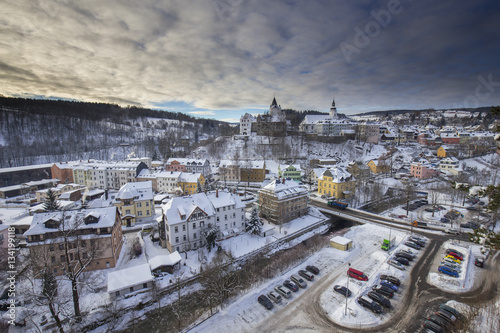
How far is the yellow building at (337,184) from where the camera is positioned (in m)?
46.1

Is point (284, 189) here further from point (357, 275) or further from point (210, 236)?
point (357, 275)

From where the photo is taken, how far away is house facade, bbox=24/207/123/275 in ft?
69.5

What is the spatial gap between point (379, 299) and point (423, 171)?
53686 millimetres

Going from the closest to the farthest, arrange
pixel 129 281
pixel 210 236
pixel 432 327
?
pixel 432 327, pixel 129 281, pixel 210 236

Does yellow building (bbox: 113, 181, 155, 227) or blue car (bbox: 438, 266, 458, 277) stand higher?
yellow building (bbox: 113, 181, 155, 227)

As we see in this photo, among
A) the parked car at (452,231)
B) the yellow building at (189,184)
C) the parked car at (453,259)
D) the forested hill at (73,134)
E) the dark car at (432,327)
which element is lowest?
the dark car at (432,327)

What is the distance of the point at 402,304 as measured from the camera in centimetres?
1792

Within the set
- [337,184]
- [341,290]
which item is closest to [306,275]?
[341,290]

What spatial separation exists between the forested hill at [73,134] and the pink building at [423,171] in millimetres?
65684

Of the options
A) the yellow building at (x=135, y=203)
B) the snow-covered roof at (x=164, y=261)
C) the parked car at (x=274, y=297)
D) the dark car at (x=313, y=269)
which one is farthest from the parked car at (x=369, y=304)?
the yellow building at (x=135, y=203)

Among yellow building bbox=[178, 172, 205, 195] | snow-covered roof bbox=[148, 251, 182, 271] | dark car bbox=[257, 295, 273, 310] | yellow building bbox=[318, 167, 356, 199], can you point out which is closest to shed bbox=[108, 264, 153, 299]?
snow-covered roof bbox=[148, 251, 182, 271]

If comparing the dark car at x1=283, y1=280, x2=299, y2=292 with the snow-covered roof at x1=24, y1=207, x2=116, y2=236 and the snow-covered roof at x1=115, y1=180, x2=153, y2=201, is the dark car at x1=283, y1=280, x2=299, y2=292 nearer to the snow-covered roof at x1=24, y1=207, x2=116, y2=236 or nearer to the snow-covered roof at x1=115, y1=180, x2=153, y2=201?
the snow-covered roof at x1=24, y1=207, x2=116, y2=236

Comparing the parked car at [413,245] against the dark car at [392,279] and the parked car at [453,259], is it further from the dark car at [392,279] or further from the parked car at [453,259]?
the dark car at [392,279]

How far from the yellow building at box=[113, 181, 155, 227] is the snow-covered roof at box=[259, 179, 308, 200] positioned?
19330 mm
